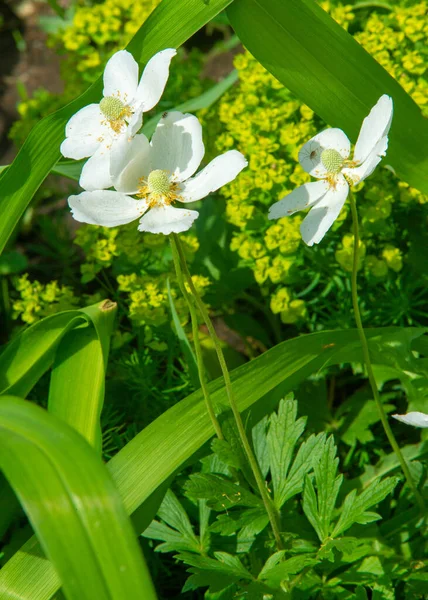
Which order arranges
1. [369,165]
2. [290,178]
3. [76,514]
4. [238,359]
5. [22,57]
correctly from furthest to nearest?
[22,57] < [238,359] < [290,178] < [369,165] < [76,514]

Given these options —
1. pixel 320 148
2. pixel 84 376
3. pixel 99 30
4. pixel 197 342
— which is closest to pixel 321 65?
pixel 320 148

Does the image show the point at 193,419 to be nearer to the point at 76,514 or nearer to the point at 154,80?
the point at 76,514

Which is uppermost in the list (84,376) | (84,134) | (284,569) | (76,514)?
(84,134)

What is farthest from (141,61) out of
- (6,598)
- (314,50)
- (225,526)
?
(6,598)

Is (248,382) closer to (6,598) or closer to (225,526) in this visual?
(225,526)

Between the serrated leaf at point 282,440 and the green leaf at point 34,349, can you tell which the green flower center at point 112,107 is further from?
the serrated leaf at point 282,440

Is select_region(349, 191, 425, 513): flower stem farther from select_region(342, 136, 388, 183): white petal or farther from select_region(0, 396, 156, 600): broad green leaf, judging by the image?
select_region(0, 396, 156, 600): broad green leaf
